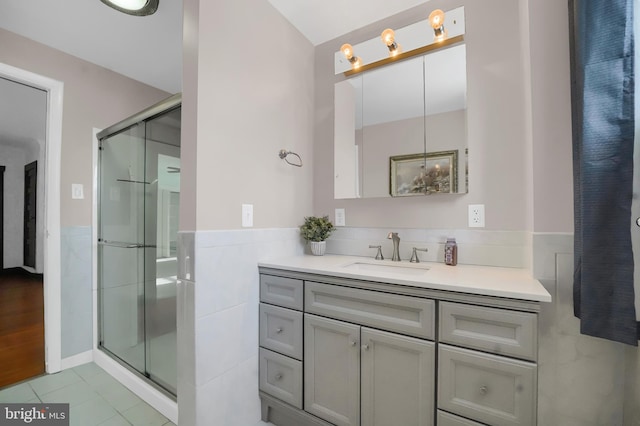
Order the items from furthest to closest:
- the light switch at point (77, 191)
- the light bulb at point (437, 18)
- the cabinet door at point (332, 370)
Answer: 1. the light switch at point (77, 191)
2. the light bulb at point (437, 18)
3. the cabinet door at point (332, 370)

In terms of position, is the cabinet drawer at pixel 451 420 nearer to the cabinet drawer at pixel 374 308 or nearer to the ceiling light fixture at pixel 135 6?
the cabinet drawer at pixel 374 308

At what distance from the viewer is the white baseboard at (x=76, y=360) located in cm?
210

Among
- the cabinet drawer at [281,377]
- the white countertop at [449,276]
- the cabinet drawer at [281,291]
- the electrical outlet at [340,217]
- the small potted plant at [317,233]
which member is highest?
the electrical outlet at [340,217]

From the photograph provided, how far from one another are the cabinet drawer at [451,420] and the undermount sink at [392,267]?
1.95 feet

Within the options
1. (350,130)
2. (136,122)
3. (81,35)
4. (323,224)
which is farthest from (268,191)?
(81,35)

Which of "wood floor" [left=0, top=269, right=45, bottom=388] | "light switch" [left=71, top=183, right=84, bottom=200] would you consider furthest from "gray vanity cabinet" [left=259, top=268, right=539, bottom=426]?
"wood floor" [left=0, top=269, right=45, bottom=388]

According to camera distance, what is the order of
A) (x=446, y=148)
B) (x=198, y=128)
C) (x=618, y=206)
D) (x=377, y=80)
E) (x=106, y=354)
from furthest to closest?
(x=106, y=354)
(x=377, y=80)
(x=446, y=148)
(x=198, y=128)
(x=618, y=206)

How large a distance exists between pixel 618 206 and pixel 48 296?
3.28 m

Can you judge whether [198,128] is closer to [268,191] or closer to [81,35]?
[268,191]

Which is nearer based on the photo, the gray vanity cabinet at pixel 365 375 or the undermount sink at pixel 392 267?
the gray vanity cabinet at pixel 365 375

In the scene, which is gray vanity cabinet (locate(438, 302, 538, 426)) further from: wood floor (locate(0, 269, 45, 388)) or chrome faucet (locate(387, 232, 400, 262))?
wood floor (locate(0, 269, 45, 388))

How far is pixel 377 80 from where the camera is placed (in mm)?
1832

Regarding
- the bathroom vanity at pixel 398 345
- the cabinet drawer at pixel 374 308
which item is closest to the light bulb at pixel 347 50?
the bathroom vanity at pixel 398 345

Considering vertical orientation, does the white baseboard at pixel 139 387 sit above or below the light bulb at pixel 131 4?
below
